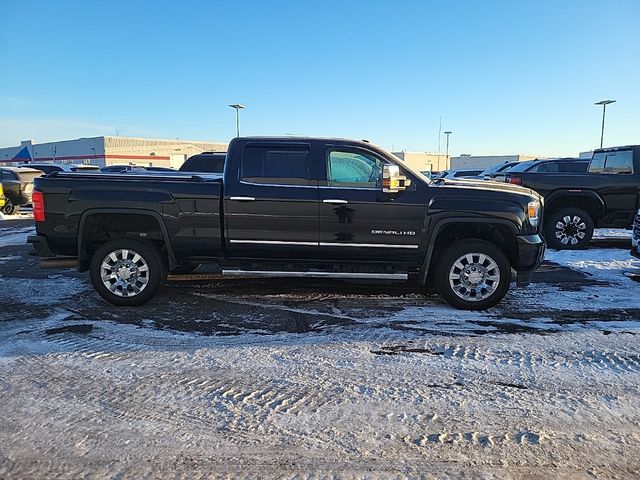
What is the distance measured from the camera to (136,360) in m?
3.82

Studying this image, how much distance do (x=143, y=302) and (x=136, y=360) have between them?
159cm

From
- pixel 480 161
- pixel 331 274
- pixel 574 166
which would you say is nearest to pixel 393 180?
pixel 331 274

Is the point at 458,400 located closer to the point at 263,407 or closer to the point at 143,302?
the point at 263,407

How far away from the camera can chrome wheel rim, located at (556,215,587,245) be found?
9078mm

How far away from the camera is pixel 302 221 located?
5215 millimetres

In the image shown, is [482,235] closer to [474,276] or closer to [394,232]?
[474,276]

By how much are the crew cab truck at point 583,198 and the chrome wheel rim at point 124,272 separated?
7.28 m

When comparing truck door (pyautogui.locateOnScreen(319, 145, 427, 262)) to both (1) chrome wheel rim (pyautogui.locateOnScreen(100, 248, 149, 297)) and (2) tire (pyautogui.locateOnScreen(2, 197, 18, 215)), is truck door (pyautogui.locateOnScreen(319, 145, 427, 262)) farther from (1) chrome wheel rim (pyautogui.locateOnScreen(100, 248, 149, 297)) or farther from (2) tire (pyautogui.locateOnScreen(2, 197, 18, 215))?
(2) tire (pyautogui.locateOnScreen(2, 197, 18, 215))

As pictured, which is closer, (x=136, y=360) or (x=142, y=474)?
(x=142, y=474)

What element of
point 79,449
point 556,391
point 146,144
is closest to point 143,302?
point 79,449

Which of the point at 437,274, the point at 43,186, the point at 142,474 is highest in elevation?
the point at 43,186

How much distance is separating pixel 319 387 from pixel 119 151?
67743 mm

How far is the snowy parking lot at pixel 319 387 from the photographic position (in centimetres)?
256

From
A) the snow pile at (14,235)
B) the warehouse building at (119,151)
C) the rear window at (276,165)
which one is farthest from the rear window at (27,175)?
the warehouse building at (119,151)
